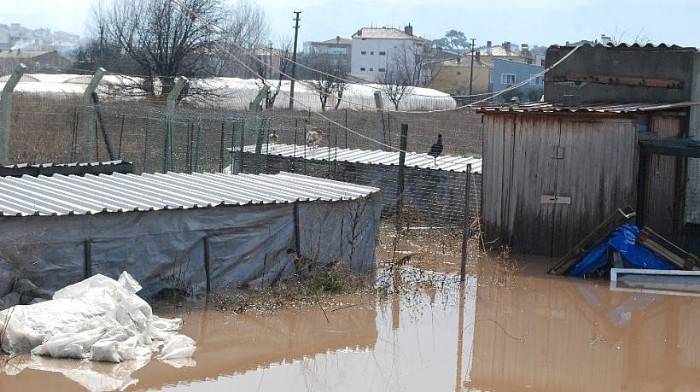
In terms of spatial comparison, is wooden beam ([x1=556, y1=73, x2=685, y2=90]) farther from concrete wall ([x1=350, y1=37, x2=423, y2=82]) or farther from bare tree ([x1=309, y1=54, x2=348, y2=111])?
concrete wall ([x1=350, y1=37, x2=423, y2=82])

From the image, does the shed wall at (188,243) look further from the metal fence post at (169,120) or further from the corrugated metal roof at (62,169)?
the metal fence post at (169,120)

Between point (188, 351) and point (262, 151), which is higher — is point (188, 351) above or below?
below

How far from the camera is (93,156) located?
22.2 m

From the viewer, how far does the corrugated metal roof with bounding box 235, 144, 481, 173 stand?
21.4m

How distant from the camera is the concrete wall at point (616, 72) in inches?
752

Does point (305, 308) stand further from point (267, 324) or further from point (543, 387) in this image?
point (543, 387)

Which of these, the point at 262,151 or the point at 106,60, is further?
the point at 106,60

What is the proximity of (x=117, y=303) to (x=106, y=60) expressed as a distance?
44286 millimetres

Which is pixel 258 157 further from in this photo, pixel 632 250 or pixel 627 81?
pixel 632 250

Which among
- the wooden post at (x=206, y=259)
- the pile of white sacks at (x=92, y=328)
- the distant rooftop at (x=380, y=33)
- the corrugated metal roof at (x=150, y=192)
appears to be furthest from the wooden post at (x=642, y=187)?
the distant rooftop at (x=380, y=33)

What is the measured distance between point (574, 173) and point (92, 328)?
390 inches

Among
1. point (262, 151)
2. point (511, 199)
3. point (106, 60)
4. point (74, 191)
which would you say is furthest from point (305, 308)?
point (106, 60)

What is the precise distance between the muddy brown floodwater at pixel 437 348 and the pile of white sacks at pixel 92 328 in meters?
0.18

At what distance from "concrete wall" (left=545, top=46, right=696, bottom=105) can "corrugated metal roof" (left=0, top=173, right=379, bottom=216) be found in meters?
5.91
